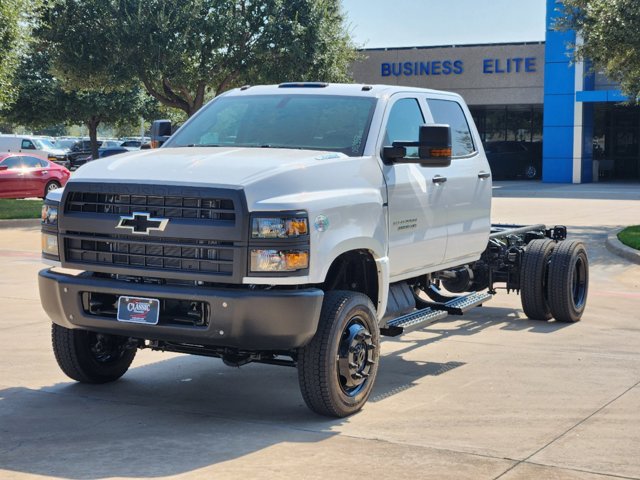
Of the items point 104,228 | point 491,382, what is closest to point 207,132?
point 104,228

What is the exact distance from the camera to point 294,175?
634 cm

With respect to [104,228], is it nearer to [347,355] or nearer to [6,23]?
[347,355]

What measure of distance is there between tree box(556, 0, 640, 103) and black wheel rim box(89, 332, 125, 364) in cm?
1440

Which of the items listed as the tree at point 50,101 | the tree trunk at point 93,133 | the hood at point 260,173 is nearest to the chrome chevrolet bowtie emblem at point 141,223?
the hood at point 260,173

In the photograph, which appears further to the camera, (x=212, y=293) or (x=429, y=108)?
(x=429, y=108)

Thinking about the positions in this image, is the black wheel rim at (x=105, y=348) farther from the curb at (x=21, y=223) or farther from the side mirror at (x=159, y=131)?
the curb at (x=21, y=223)

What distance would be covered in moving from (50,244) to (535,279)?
199 inches

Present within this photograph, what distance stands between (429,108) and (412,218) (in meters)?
1.18

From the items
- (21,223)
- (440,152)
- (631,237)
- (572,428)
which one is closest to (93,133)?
(21,223)

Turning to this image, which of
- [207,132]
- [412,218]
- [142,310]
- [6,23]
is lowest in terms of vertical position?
[142,310]

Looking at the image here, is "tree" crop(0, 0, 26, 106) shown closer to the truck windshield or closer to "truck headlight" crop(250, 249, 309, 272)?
the truck windshield

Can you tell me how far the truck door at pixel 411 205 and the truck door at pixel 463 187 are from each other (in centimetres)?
20

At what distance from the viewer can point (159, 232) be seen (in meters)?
6.23

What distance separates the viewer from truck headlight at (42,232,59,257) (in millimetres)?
6720
